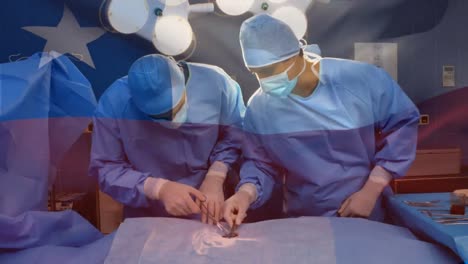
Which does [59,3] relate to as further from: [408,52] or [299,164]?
[408,52]

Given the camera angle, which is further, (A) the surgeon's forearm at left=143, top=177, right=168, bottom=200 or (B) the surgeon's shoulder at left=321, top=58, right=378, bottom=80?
(B) the surgeon's shoulder at left=321, top=58, right=378, bottom=80

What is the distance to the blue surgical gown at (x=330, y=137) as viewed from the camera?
1.35 meters

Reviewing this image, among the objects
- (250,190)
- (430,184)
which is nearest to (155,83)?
(250,190)

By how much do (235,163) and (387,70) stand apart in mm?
520

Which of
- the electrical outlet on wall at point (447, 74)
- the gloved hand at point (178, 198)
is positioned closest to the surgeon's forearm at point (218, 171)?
the gloved hand at point (178, 198)

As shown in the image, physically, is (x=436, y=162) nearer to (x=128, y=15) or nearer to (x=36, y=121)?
(x=128, y=15)

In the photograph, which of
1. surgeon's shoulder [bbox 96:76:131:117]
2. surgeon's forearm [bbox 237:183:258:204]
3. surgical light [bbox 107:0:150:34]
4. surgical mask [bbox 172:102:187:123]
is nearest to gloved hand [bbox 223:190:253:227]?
surgeon's forearm [bbox 237:183:258:204]

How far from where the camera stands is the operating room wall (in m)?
1.32

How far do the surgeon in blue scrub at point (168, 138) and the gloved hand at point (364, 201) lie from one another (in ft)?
1.14

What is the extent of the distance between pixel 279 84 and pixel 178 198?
0.43 m

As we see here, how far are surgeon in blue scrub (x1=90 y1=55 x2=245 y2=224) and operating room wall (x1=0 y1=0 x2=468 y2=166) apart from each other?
6 cm

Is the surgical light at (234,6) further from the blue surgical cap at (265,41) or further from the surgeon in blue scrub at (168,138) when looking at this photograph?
the surgeon in blue scrub at (168,138)

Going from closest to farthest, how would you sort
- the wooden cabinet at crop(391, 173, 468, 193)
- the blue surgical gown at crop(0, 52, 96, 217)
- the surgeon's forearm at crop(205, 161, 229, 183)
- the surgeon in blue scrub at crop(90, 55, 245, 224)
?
the blue surgical gown at crop(0, 52, 96, 217) < the surgeon in blue scrub at crop(90, 55, 245, 224) < the surgeon's forearm at crop(205, 161, 229, 183) < the wooden cabinet at crop(391, 173, 468, 193)

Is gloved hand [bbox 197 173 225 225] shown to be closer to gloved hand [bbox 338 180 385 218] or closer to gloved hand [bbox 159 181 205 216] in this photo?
gloved hand [bbox 159 181 205 216]
